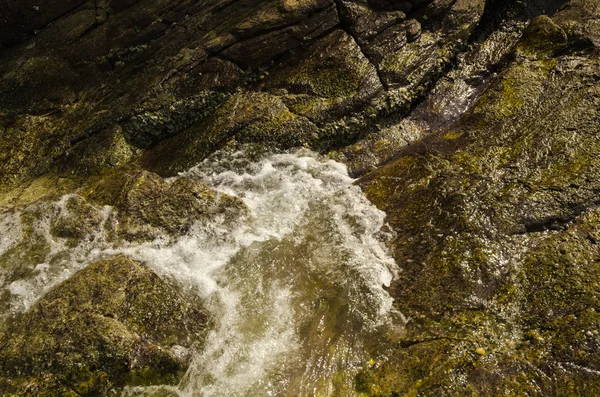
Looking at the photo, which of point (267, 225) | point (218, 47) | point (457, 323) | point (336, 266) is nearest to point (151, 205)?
point (267, 225)

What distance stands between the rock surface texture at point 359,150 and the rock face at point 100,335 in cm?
4

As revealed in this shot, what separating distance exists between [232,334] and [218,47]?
30.9ft

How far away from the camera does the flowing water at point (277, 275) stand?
25.4 ft

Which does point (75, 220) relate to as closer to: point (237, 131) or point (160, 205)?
point (160, 205)

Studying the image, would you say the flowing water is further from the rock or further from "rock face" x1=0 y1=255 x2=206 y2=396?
the rock

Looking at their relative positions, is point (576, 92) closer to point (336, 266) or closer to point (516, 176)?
point (516, 176)

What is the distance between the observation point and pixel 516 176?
958 cm

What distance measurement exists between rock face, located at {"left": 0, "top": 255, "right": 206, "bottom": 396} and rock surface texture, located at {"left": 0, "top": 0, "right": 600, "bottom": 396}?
36 mm

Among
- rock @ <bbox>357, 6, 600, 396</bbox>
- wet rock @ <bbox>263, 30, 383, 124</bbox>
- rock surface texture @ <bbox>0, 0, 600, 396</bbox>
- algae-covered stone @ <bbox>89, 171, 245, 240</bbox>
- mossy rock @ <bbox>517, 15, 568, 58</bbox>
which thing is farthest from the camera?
wet rock @ <bbox>263, 30, 383, 124</bbox>

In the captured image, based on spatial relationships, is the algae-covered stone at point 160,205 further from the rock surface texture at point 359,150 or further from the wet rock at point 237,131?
the wet rock at point 237,131

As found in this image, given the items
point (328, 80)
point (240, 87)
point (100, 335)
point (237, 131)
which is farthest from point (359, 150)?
point (100, 335)

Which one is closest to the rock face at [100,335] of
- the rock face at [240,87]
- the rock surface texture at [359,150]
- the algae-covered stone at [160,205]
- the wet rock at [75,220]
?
the rock surface texture at [359,150]

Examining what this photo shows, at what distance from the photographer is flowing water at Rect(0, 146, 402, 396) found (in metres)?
7.73

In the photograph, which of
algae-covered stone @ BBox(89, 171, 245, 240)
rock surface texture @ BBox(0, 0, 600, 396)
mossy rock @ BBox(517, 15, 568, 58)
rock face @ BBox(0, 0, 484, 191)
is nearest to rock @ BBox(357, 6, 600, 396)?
rock surface texture @ BBox(0, 0, 600, 396)
